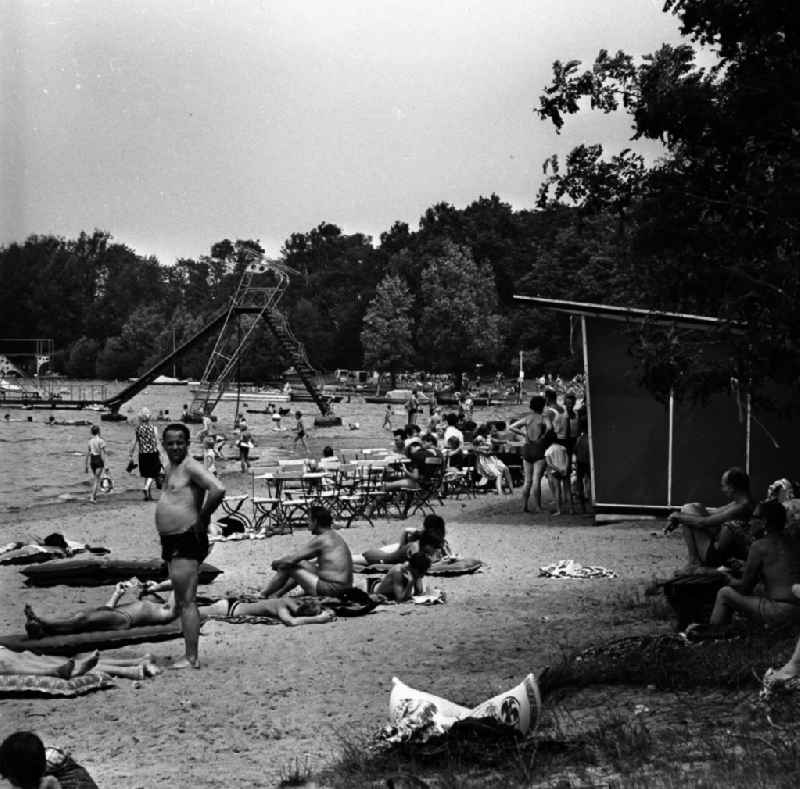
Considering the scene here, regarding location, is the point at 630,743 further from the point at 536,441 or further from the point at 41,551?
the point at 536,441

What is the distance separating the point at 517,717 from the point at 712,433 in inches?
402

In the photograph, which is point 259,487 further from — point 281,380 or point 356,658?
point 281,380

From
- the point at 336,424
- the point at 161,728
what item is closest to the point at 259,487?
the point at 161,728

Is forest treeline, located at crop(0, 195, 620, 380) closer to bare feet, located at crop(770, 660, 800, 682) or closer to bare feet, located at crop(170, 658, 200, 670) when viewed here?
bare feet, located at crop(170, 658, 200, 670)

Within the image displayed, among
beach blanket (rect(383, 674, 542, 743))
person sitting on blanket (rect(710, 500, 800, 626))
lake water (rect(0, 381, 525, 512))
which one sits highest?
person sitting on blanket (rect(710, 500, 800, 626))

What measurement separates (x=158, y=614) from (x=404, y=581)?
2.32 m

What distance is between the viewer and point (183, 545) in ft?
28.1

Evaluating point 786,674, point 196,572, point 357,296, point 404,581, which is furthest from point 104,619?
point 357,296

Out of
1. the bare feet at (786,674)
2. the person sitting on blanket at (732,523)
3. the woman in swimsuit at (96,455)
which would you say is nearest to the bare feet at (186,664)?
the bare feet at (786,674)

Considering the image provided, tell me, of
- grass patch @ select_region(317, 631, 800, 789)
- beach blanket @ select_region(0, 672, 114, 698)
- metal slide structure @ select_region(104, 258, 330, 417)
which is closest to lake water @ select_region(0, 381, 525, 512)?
metal slide structure @ select_region(104, 258, 330, 417)

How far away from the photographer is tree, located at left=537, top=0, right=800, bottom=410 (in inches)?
354

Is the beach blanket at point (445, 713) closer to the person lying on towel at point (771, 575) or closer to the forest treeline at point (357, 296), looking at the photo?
the person lying on towel at point (771, 575)

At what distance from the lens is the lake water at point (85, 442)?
32263 mm

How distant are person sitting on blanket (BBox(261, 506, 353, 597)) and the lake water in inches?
654
